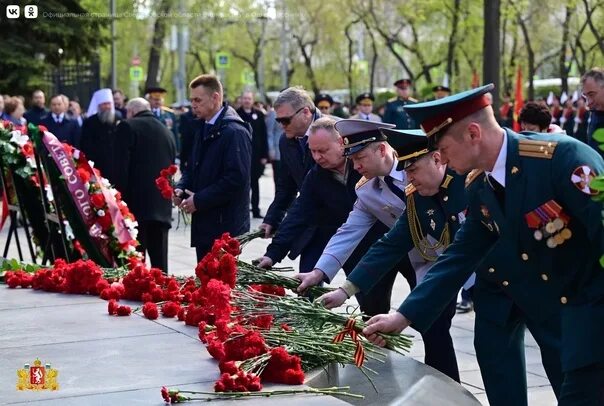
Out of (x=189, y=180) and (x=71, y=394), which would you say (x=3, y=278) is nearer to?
(x=189, y=180)

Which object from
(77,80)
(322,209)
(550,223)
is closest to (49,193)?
(322,209)

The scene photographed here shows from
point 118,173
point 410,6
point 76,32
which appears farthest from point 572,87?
point 118,173

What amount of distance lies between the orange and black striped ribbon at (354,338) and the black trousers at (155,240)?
21.1 feet

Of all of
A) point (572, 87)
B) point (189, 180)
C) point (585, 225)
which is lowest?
point (572, 87)

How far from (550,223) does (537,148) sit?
11.8 inches

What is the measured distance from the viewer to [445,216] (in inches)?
248

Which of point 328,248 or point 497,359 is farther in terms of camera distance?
point 328,248

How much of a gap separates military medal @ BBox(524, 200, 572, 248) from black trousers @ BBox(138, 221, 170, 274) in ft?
23.9

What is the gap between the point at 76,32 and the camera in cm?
2769

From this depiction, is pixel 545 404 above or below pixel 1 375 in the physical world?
below

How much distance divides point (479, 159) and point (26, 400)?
208 cm

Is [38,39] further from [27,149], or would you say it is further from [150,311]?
[150,311]

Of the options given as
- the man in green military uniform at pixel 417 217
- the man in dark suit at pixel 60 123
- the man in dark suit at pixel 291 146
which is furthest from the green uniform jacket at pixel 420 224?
the man in dark suit at pixel 60 123

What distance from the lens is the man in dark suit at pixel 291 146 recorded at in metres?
8.27
